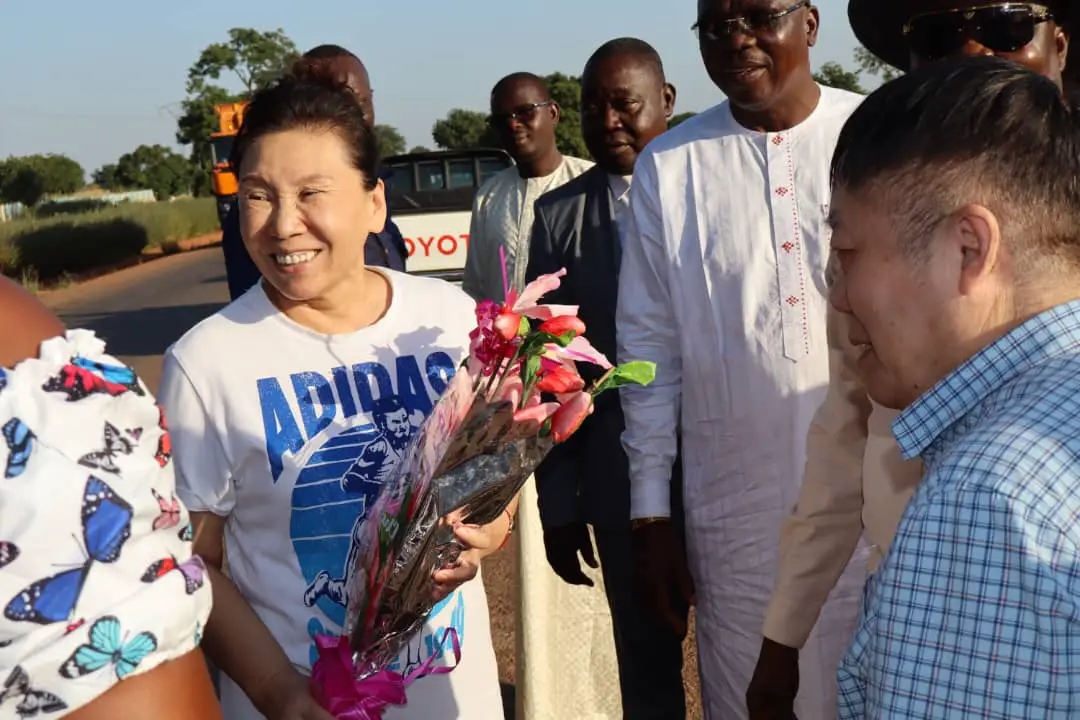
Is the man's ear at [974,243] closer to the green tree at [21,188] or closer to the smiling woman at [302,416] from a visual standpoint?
the smiling woman at [302,416]

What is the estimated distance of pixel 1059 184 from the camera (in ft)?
4.16

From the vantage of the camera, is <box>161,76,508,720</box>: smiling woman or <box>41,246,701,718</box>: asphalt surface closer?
<box>161,76,508,720</box>: smiling woman

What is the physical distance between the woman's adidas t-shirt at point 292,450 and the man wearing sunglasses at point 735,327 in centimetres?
84

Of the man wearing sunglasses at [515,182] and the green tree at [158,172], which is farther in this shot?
the green tree at [158,172]

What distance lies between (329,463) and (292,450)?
72 mm

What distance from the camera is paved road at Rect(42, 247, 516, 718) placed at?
505 centimetres

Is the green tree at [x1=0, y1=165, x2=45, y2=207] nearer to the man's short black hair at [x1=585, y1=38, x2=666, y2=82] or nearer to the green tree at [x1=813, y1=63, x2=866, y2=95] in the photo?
the green tree at [x1=813, y1=63, x2=866, y2=95]

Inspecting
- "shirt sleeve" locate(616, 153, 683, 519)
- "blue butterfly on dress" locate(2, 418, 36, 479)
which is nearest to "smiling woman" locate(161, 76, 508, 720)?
"shirt sleeve" locate(616, 153, 683, 519)

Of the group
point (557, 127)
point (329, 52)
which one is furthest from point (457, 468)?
point (557, 127)

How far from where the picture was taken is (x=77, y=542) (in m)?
1.08

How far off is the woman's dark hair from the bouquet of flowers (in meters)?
0.60

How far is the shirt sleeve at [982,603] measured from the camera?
1.03 m

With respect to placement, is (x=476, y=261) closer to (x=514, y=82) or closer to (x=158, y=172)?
(x=514, y=82)

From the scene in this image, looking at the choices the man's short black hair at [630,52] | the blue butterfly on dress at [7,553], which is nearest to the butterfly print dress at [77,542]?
the blue butterfly on dress at [7,553]
